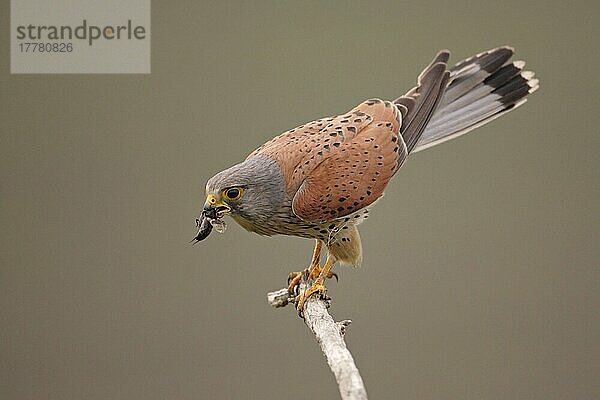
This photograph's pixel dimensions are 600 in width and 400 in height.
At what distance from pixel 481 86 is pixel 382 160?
49 cm

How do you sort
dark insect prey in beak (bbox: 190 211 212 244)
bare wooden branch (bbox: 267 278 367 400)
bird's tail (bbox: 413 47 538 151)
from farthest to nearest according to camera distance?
bird's tail (bbox: 413 47 538 151) < dark insect prey in beak (bbox: 190 211 212 244) < bare wooden branch (bbox: 267 278 367 400)

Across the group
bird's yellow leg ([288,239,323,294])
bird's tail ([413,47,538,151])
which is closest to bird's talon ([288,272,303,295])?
bird's yellow leg ([288,239,323,294])

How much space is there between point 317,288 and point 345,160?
427 mm

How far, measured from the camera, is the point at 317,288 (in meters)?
2.68

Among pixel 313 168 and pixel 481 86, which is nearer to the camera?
pixel 313 168

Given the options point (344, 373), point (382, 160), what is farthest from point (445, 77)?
point (344, 373)

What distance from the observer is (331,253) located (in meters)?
2.67

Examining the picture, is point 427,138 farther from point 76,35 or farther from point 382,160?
point 76,35

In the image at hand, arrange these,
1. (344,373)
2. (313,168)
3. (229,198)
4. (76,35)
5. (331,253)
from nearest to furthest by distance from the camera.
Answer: (344,373)
(229,198)
(313,168)
(331,253)
(76,35)

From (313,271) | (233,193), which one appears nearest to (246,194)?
(233,193)

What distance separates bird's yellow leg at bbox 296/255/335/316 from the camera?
8.70ft

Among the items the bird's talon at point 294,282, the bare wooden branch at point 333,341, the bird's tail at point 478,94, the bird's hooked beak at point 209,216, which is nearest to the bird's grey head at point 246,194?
the bird's hooked beak at point 209,216

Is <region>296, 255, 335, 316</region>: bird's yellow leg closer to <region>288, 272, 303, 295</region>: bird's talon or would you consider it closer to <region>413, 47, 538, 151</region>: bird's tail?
<region>288, 272, 303, 295</region>: bird's talon

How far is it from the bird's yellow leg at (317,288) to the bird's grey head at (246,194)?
0.36 m
